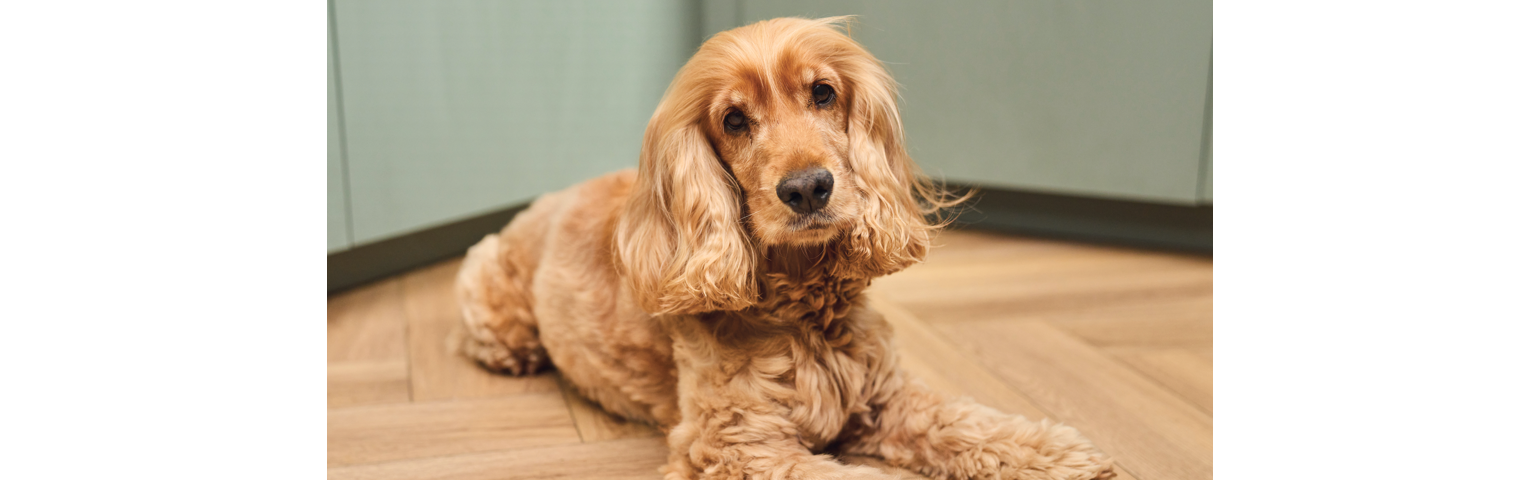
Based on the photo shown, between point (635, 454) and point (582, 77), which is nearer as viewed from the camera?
point (635, 454)

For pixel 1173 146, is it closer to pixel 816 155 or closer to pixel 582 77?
pixel 582 77

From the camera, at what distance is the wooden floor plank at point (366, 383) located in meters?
1.74

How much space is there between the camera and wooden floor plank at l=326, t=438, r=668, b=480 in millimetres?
1416

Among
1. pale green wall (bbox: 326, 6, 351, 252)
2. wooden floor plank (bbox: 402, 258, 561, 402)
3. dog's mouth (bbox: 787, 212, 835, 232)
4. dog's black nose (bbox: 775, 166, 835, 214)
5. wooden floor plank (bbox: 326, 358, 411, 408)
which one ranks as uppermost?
dog's black nose (bbox: 775, 166, 835, 214)

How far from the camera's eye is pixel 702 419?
1.27 metres

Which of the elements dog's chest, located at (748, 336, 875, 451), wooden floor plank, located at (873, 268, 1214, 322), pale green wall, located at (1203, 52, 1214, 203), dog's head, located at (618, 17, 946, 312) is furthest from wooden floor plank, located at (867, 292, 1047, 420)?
pale green wall, located at (1203, 52, 1214, 203)

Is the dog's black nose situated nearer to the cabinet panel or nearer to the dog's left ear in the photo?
the dog's left ear

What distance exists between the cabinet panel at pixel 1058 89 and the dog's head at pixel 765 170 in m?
1.39

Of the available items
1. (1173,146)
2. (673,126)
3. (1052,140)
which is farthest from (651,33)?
(673,126)

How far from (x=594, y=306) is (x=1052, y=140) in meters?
2.01

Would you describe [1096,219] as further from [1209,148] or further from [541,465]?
[541,465]

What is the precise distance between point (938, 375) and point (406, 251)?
1705 millimetres

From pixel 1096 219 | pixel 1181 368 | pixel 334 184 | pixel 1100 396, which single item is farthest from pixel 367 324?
pixel 1096 219

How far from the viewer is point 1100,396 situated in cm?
170
